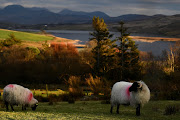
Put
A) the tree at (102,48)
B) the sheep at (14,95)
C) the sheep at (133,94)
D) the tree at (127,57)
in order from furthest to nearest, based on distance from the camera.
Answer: the tree at (102,48) → the tree at (127,57) → the sheep at (14,95) → the sheep at (133,94)

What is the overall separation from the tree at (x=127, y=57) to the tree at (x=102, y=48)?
9.42 feet

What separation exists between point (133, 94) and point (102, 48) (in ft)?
166

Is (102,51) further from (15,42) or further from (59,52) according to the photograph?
(15,42)

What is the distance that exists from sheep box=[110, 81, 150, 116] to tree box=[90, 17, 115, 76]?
48.4 metres

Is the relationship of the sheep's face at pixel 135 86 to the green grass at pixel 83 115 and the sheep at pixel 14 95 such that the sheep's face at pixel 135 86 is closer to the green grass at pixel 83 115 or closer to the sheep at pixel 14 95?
the green grass at pixel 83 115

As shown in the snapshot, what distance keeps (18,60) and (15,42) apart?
3816 centimetres

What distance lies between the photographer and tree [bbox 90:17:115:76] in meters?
61.2

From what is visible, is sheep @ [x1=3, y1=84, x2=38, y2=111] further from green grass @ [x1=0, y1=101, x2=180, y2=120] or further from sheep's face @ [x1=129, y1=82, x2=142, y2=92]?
sheep's face @ [x1=129, y1=82, x2=142, y2=92]

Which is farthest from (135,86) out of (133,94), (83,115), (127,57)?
(127,57)

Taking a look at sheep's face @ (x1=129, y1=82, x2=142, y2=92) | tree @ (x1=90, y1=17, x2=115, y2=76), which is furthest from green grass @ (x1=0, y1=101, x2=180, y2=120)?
tree @ (x1=90, y1=17, x2=115, y2=76)

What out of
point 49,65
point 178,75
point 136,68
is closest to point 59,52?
point 49,65

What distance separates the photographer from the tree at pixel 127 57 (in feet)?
196

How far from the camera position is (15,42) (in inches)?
4225

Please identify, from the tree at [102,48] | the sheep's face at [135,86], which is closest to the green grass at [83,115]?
the sheep's face at [135,86]
